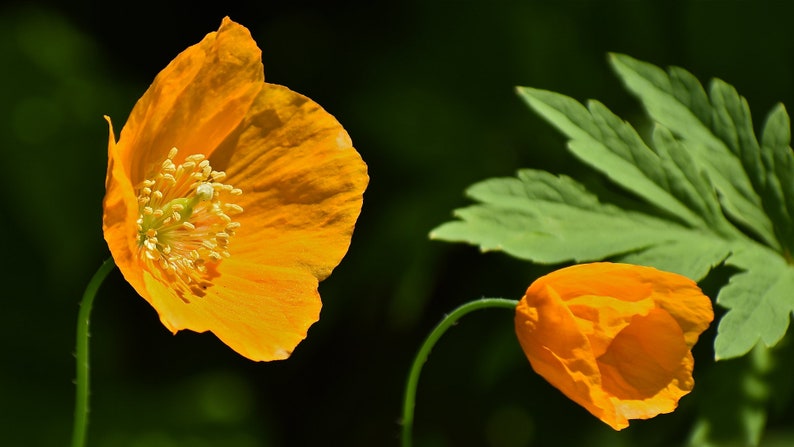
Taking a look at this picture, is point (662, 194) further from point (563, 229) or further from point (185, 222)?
point (185, 222)

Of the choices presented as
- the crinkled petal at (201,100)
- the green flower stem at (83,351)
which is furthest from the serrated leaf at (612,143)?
the green flower stem at (83,351)

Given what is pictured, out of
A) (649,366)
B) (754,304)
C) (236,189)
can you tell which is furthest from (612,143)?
(236,189)

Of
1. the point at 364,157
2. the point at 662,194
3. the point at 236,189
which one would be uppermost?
the point at 236,189

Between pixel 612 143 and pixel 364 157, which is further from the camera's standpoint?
pixel 364 157

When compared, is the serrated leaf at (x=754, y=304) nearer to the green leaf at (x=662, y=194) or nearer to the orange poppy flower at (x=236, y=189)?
the green leaf at (x=662, y=194)

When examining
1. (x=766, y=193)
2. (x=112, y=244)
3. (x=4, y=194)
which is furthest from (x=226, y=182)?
(x=4, y=194)

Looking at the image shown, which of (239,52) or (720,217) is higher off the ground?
(239,52)

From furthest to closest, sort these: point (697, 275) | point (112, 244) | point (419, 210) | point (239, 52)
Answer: point (419, 210), point (697, 275), point (239, 52), point (112, 244)

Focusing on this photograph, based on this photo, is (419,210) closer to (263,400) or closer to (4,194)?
(263,400)
